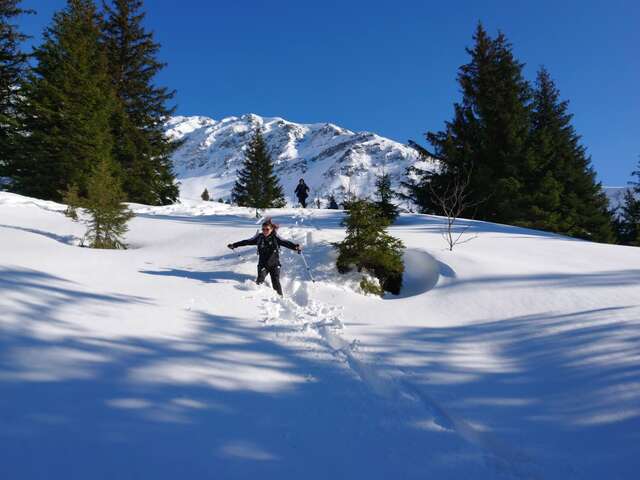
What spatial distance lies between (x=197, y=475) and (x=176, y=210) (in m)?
16.9

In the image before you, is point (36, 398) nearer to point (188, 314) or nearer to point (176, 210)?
point (188, 314)

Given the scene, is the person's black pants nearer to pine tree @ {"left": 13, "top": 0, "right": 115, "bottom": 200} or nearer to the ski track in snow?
the ski track in snow

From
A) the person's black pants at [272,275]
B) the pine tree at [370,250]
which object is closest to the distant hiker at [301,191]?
the pine tree at [370,250]

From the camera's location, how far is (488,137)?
63.7 ft

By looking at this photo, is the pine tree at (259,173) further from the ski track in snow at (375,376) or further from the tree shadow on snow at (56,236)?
the ski track in snow at (375,376)

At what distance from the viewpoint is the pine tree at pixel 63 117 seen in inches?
631

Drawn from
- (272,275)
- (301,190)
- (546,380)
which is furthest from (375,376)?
(301,190)

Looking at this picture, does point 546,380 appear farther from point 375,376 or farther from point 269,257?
point 269,257

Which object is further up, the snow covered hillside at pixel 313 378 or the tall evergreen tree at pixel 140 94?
the tall evergreen tree at pixel 140 94

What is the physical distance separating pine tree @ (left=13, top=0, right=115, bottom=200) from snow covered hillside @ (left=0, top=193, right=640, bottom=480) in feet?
40.0

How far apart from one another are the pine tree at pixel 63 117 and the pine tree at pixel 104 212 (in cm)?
771

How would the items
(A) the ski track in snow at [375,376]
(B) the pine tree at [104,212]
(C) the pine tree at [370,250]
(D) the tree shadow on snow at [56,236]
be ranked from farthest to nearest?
(D) the tree shadow on snow at [56,236] → (B) the pine tree at [104,212] → (C) the pine tree at [370,250] → (A) the ski track in snow at [375,376]

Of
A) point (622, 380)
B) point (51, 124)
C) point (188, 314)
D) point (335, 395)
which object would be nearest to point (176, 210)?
point (51, 124)

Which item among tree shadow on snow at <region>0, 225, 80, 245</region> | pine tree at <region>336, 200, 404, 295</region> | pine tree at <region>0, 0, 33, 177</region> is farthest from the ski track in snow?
pine tree at <region>0, 0, 33, 177</region>
